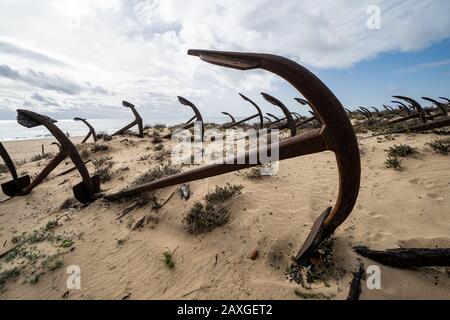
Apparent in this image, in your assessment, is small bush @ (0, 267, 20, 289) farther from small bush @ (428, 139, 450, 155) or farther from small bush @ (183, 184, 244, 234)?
small bush @ (428, 139, 450, 155)

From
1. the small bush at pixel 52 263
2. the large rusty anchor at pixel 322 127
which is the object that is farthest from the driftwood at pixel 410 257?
the small bush at pixel 52 263

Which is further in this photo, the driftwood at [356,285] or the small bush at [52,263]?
the small bush at [52,263]

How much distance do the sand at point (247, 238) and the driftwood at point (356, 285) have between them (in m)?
0.05

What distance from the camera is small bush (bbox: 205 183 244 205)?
3.59 m

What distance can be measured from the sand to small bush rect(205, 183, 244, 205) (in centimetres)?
15

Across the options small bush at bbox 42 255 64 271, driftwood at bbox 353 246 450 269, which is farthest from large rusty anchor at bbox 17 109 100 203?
driftwood at bbox 353 246 450 269

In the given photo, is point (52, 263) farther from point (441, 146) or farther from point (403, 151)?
point (441, 146)

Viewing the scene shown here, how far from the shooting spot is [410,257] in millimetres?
1977

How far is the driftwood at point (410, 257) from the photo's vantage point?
180cm

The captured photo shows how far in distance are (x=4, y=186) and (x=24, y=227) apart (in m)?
1.58

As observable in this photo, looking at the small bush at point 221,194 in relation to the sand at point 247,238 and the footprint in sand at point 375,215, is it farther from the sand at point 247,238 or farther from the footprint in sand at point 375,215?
the footprint in sand at point 375,215

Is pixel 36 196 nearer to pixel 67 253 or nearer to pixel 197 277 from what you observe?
pixel 67 253

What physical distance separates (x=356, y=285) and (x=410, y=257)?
511mm
